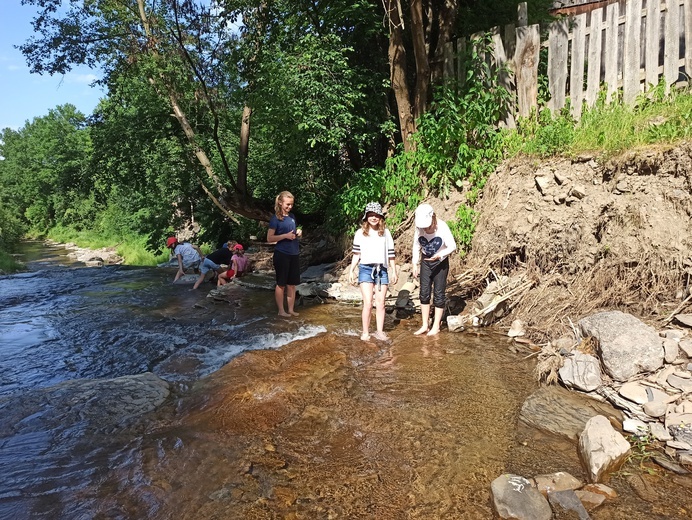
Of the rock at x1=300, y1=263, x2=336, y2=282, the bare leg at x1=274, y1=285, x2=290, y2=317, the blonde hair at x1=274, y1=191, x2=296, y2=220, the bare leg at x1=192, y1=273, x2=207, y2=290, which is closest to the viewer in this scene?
the blonde hair at x1=274, y1=191, x2=296, y2=220

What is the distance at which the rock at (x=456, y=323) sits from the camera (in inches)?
246

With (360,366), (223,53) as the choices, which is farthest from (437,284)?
(223,53)

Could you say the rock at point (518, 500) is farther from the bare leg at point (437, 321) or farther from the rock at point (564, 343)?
the bare leg at point (437, 321)

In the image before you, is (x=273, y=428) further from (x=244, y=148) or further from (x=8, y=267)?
(x=8, y=267)

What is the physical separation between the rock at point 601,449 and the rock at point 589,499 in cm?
17

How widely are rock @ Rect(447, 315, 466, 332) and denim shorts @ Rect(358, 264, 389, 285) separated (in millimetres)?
1103

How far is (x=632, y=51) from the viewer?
21.0 ft

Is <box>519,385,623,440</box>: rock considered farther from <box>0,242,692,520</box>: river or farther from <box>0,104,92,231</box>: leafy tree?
<box>0,104,92,231</box>: leafy tree

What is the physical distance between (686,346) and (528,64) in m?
5.40

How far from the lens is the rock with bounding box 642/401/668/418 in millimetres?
3572

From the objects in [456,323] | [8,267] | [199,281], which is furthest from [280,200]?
[8,267]

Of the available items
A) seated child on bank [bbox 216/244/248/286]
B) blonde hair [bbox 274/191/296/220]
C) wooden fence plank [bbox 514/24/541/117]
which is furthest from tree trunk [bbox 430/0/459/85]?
seated child on bank [bbox 216/244/248/286]

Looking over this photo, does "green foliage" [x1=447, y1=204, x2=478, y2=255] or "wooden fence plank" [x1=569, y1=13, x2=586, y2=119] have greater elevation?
"wooden fence plank" [x1=569, y1=13, x2=586, y2=119]

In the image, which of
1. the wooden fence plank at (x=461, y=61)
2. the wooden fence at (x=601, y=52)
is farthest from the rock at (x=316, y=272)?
the wooden fence at (x=601, y=52)
